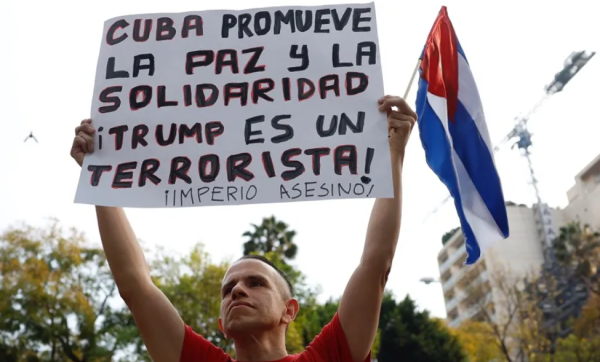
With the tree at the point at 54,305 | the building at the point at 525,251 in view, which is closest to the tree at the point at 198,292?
the tree at the point at 54,305

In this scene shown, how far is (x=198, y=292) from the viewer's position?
25656 mm

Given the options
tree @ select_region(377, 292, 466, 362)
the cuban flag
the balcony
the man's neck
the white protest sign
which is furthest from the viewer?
the balcony

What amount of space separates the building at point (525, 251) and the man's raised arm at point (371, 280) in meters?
48.6

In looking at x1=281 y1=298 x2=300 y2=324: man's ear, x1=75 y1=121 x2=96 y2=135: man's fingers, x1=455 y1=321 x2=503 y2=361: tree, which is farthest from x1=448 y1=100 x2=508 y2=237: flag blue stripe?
x1=455 y1=321 x2=503 y2=361: tree

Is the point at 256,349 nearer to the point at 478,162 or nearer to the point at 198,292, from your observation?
the point at 478,162

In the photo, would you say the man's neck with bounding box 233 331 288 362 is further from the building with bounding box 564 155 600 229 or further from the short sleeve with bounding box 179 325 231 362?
the building with bounding box 564 155 600 229

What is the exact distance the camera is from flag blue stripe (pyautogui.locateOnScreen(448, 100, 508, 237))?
358cm

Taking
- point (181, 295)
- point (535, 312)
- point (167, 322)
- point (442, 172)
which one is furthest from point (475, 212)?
point (535, 312)

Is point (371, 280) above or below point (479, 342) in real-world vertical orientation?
below

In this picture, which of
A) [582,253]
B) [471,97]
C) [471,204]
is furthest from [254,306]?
[582,253]

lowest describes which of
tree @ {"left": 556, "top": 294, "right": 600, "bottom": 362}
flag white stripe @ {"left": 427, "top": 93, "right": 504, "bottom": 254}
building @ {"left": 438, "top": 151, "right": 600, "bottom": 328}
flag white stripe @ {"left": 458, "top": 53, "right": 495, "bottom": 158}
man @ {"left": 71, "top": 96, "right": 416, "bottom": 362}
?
man @ {"left": 71, "top": 96, "right": 416, "bottom": 362}

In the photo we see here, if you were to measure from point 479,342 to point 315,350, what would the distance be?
38308 mm

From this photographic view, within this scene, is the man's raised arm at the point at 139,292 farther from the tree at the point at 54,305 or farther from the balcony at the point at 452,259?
the balcony at the point at 452,259

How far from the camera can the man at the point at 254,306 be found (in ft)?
8.81
